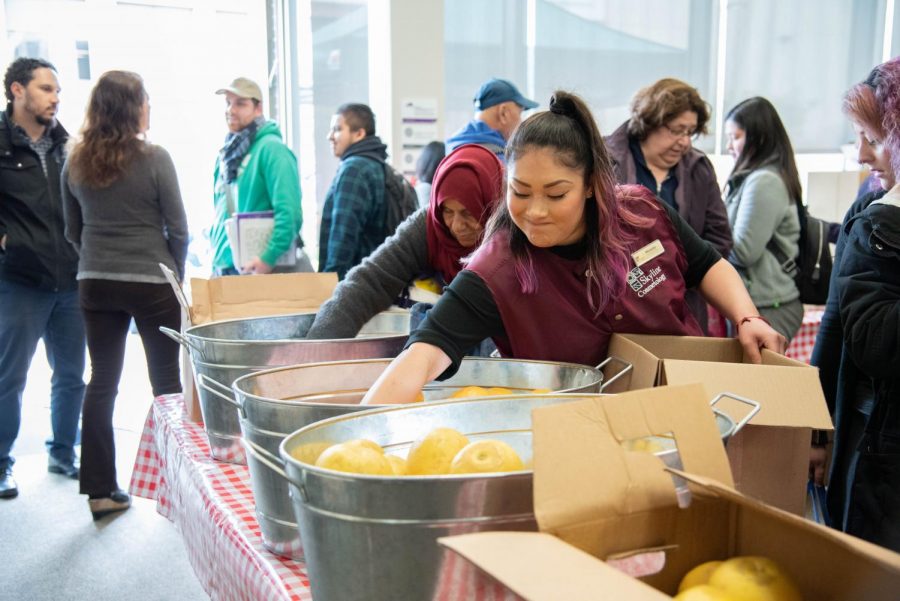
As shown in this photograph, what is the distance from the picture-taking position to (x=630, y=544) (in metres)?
0.66

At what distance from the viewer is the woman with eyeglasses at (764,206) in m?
2.70

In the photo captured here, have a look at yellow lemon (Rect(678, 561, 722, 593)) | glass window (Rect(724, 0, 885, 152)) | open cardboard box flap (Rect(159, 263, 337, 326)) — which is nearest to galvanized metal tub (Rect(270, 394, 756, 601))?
yellow lemon (Rect(678, 561, 722, 593))

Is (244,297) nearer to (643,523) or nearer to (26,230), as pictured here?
(643,523)

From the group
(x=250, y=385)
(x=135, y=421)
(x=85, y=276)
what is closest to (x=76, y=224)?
Answer: (x=85, y=276)

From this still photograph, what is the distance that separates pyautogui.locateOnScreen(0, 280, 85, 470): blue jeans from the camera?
9.79ft

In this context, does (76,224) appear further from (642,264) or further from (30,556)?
(642,264)

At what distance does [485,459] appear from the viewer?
741 millimetres

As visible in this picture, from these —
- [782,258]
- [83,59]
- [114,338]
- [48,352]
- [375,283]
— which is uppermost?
[83,59]

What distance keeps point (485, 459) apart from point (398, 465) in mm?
115

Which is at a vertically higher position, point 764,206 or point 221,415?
Answer: point 764,206

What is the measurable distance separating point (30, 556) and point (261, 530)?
193 centimetres

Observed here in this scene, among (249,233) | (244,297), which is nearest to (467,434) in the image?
(244,297)

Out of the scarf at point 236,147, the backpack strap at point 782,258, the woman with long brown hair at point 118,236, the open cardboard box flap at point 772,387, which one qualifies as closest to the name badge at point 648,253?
the open cardboard box flap at point 772,387

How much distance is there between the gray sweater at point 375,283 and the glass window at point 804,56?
4754 mm
